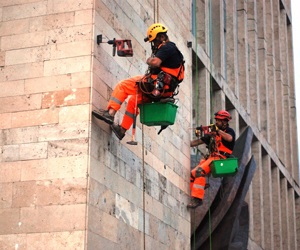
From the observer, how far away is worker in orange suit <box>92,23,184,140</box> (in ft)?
42.3

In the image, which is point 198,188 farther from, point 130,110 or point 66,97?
point 66,97

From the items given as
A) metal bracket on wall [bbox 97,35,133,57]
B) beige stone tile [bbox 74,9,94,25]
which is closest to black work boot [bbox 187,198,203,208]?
metal bracket on wall [bbox 97,35,133,57]

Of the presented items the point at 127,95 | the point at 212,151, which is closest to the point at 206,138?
the point at 212,151

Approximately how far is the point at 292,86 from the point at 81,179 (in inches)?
1015

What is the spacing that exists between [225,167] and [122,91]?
12.4 feet

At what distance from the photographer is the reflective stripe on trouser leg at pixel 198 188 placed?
656 inches

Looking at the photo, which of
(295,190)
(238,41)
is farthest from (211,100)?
(295,190)

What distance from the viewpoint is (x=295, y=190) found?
3500 centimetres

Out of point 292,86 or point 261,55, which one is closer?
point 261,55

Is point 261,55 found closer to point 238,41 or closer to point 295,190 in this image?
point 238,41

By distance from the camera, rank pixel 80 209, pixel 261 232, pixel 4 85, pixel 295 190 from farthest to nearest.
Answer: pixel 295 190 < pixel 261 232 < pixel 4 85 < pixel 80 209

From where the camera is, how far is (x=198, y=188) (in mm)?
16688

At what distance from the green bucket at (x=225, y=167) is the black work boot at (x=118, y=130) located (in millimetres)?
3457

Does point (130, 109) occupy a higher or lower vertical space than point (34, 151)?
higher
